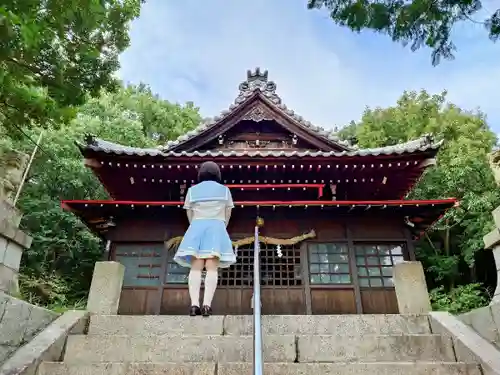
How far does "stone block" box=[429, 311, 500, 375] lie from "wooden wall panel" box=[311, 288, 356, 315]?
3102 millimetres

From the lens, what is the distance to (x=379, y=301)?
24.5 feet

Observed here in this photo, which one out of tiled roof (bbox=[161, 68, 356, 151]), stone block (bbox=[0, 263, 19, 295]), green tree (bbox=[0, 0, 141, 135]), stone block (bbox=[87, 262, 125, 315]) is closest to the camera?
stone block (bbox=[0, 263, 19, 295])

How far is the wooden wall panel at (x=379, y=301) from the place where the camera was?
7371mm

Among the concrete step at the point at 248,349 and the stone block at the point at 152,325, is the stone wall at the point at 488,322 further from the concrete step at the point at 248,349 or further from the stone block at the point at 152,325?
the stone block at the point at 152,325

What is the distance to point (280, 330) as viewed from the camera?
4.34 meters

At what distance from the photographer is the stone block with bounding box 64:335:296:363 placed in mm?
3646

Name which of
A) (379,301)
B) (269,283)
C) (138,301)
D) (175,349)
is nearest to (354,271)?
(379,301)

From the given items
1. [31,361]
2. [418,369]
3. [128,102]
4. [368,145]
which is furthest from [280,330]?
[128,102]

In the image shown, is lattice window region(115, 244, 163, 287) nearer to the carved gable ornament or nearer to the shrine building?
the shrine building

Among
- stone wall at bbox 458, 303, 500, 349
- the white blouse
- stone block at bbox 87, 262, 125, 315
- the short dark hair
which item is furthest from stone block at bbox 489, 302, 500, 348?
stone block at bbox 87, 262, 125, 315

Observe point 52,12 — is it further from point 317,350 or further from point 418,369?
point 418,369

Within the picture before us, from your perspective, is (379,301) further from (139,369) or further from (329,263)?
(139,369)

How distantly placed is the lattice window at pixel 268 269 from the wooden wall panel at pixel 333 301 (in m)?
0.51

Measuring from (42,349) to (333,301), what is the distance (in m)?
5.45
